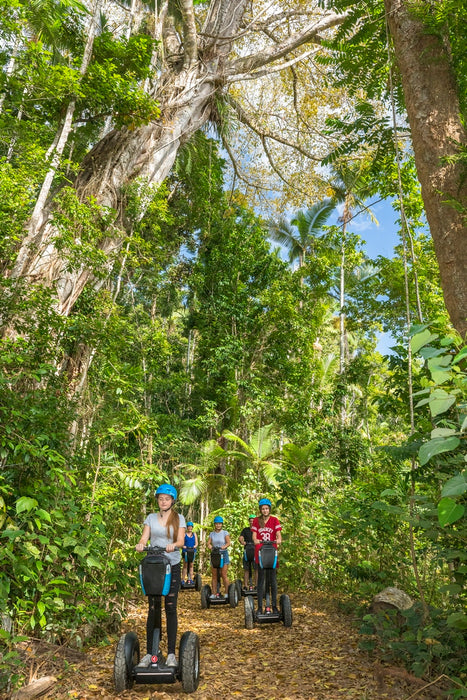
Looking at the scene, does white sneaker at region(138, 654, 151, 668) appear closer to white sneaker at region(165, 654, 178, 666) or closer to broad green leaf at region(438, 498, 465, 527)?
white sneaker at region(165, 654, 178, 666)

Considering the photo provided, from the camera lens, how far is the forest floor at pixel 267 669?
382 cm

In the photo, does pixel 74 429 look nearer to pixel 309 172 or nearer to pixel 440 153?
pixel 440 153

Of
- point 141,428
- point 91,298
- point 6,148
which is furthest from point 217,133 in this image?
point 141,428

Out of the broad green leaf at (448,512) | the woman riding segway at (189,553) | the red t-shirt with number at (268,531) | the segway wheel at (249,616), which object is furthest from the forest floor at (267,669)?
the woman riding segway at (189,553)

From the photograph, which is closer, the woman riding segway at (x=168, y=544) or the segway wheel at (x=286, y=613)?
the woman riding segway at (x=168, y=544)

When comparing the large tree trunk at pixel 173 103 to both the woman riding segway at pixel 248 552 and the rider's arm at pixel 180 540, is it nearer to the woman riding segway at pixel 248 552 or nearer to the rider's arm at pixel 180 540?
the woman riding segway at pixel 248 552

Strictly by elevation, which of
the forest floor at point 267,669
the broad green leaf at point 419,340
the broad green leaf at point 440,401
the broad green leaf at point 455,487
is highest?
the broad green leaf at point 419,340

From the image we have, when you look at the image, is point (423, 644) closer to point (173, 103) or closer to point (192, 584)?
point (192, 584)

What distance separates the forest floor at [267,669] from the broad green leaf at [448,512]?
2.34 meters

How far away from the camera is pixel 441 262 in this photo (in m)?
3.36

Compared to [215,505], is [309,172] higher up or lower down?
higher up

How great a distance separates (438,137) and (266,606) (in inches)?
232

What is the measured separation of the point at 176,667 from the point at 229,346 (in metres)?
10.2

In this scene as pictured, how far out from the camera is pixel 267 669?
4.71 m
